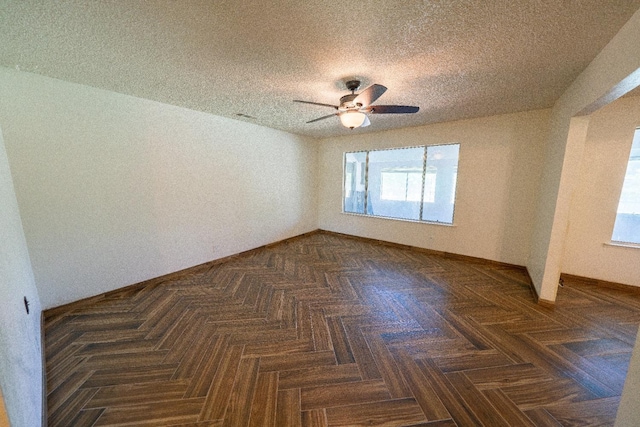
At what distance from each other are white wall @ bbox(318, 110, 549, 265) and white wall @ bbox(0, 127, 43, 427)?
4765 mm

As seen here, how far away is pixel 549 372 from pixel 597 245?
2534 millimetres

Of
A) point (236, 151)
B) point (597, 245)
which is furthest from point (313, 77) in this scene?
point (597, 245)

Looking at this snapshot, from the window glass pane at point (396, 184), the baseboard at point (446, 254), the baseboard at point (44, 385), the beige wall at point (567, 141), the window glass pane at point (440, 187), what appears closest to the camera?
the baseboard at point (44, 385)

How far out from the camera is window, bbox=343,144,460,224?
4496 mm

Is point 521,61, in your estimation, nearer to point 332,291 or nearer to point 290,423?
point 332,291

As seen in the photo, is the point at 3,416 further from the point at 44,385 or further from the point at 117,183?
the point at 117,183

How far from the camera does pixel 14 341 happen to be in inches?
45.0

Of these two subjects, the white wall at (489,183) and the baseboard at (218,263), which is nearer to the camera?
the baseboard at (218,263)

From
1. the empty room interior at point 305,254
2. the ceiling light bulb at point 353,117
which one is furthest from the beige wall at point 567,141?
the ceiling light bulb at point 353,117

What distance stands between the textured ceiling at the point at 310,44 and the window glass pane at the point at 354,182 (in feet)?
8.97

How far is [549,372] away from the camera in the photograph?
65.1 inches

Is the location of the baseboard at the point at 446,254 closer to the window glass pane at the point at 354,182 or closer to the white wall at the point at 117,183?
the window glass pane at the point at 354,182

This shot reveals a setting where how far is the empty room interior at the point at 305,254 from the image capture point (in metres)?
1.40

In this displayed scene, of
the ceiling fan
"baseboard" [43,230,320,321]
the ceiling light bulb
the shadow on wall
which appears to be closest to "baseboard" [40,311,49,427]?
"baseboard" [43,230,320,321]
